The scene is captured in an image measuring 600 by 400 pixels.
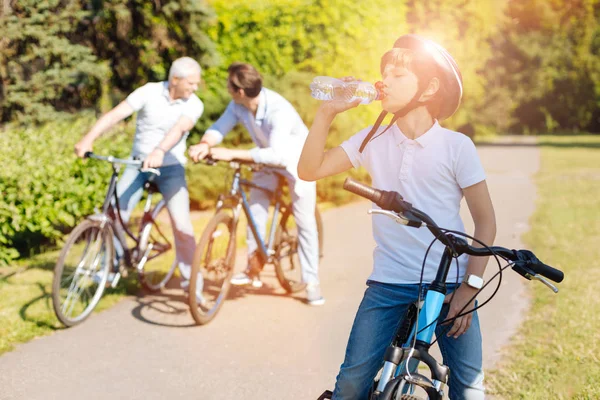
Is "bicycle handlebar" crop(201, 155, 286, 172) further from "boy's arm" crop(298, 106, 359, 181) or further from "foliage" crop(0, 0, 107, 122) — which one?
"foliage" crop(0, 0, 107, 122)

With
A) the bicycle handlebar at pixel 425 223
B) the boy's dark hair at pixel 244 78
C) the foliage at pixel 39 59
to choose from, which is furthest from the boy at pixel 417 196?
the foliage at pixel 39 59

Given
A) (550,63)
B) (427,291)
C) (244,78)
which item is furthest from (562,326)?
(550,63)

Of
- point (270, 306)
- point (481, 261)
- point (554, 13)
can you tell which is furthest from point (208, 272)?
point (554, 13)

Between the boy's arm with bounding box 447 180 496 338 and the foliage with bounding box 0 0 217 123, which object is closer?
the boy's arm with bounding box 447 180 496 338

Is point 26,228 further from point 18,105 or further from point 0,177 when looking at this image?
point 18,105

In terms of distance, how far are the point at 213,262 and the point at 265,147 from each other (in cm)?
103

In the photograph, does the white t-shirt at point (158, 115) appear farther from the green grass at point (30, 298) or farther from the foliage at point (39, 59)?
the foliage at point (39, 59)

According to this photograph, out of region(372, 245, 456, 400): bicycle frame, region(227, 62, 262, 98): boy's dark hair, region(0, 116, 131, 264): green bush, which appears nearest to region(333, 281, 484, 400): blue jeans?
region(372, 245, 456, 400): bicycle frame

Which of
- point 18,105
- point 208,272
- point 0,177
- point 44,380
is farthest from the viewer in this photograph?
point 18,105

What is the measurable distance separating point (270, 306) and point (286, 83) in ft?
21.6

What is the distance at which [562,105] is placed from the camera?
201ft

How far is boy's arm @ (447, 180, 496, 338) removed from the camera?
2.90 m

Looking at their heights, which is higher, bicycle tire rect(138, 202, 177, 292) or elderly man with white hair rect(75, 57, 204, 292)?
elderly man with white hair rect(75, 57, 204, 292)

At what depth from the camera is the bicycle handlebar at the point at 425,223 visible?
8.21ft
